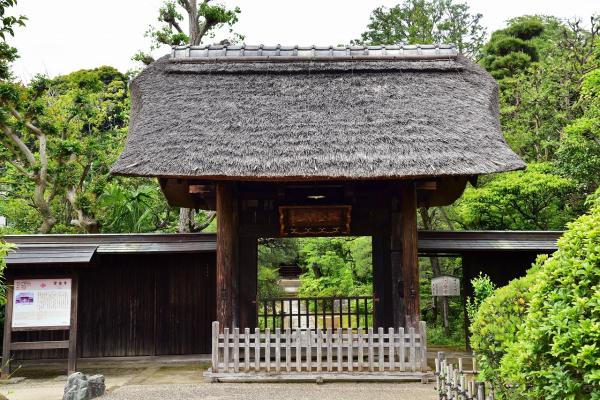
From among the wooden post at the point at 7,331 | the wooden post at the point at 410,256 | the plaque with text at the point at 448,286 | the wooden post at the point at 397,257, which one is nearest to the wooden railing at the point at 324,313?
the wooden post at the point at 397,257

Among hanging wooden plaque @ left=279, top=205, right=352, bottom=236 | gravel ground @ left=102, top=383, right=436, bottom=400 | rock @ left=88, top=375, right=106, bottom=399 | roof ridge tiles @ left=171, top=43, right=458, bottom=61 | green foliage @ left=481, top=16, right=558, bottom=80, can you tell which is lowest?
gravel ground @ left=102, top=383, right=436, bottom=400

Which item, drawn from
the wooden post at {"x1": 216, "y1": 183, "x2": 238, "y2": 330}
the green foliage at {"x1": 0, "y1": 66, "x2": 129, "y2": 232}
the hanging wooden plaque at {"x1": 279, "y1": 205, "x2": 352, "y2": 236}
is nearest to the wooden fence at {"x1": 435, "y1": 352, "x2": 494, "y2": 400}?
the wooden post at {"x1": 216, "y1": 183, "x2": 238, "y2": 330}

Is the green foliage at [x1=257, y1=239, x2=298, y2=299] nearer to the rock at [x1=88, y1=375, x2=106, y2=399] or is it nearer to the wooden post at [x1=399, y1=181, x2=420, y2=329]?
the wooden post at [x1=399, y1=181, x2=420, y2=329]

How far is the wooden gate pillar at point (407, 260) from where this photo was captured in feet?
26.6

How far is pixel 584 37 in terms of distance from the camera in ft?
57.5

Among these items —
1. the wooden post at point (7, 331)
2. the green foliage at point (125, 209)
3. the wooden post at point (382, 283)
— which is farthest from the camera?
the green foliage at point (125, 209)

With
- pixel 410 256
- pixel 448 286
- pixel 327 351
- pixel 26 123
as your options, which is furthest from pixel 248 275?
pixel 26 123

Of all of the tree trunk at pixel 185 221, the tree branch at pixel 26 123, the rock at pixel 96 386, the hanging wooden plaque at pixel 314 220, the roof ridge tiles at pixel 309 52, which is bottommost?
the rock at pixel 96 386

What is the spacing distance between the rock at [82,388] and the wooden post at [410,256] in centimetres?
465

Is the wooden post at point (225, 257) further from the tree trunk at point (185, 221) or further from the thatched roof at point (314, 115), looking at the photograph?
the tree trunk at point (185, 221)

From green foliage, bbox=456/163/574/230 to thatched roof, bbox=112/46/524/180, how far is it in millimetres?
2855

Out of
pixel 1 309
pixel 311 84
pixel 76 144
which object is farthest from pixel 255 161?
pixel 76 144

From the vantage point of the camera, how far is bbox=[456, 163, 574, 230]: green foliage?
1211 centimetres

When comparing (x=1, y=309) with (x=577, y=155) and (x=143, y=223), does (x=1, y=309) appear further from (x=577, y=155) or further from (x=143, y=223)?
(x=577, y=155)
